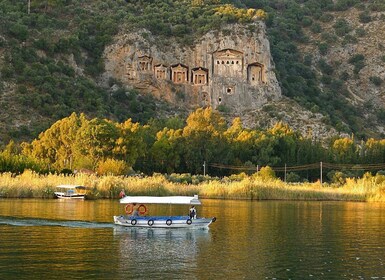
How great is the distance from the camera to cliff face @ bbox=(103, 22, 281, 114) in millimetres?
116750

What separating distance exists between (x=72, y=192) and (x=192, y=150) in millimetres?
36670

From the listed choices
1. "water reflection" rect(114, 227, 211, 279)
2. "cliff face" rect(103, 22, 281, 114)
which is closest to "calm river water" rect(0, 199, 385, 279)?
"water reflection" rect(114, 227, 211, 279)

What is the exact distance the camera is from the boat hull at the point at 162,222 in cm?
3775

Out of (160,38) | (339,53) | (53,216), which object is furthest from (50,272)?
(339,53)

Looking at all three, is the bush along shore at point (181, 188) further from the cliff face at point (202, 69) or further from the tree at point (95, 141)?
the cliff face at point (202, 69)

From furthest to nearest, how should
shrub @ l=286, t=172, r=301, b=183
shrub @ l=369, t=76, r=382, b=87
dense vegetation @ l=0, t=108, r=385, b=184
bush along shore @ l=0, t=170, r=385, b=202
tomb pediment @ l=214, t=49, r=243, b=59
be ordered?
shrub @ l=369, t=76, r=382, b=87 → tomb pediment @ l=214, t=49, r=243, b=59 → shrub @ l=286, t=172, r=301, b=183 → dense vegetation @ l=0, t=108, r=385, b=184 → bush along shore @ l=0, t=170, r=385, b=202

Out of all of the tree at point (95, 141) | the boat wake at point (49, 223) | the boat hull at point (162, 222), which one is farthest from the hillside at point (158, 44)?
the boat hull at point (162, 222)

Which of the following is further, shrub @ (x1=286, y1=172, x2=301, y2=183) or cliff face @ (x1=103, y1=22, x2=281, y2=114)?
cliff face @ (x1=103, y1=22, x2=281, y2=114)

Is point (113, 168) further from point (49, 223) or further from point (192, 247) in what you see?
point (192, 247)

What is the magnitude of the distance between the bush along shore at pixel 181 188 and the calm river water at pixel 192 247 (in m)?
8.38

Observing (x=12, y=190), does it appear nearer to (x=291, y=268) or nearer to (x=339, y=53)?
(x=291, y=268)

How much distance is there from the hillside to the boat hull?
5748 cm

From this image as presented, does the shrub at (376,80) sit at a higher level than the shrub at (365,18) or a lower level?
lower

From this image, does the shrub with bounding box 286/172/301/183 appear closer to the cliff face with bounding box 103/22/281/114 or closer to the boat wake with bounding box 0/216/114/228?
the cliff face with bounding box 103/22/281/114
